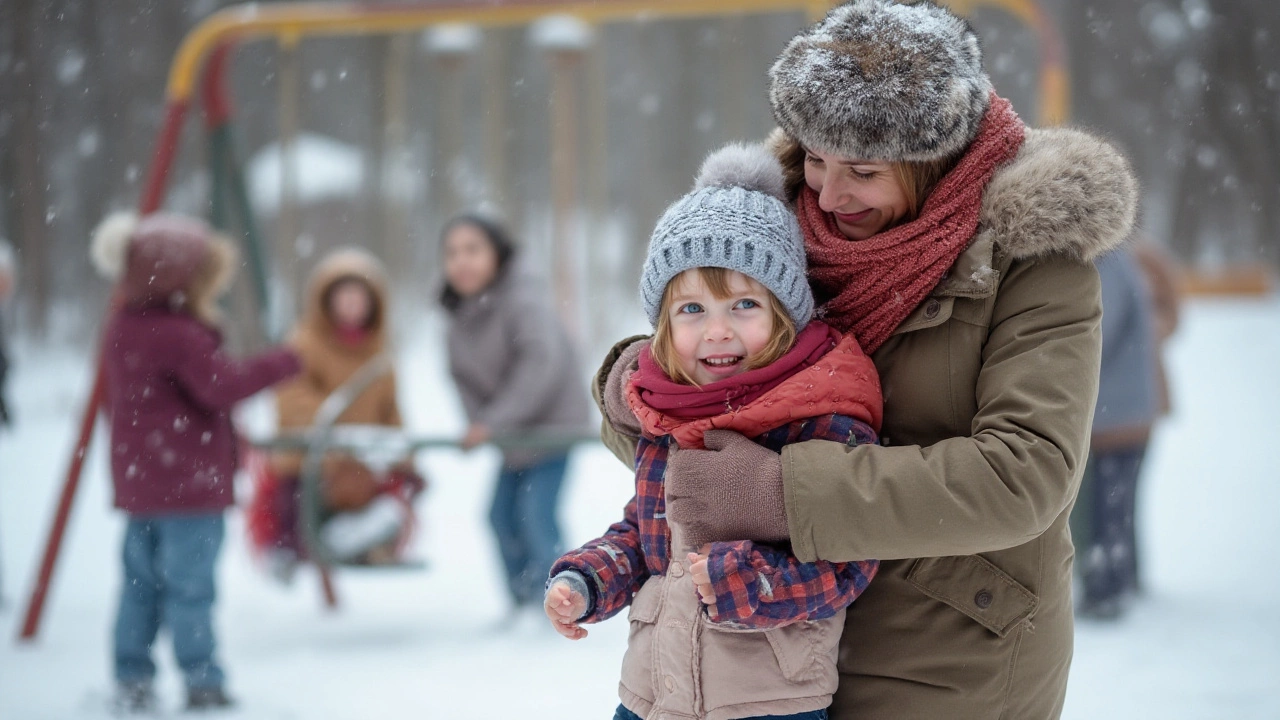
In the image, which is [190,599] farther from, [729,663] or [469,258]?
[729,663]

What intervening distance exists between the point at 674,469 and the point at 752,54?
9.45 m

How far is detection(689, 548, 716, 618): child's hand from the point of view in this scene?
1421 millimetres

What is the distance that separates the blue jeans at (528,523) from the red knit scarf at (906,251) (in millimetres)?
3257

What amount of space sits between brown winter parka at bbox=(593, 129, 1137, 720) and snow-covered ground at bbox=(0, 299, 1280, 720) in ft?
7.51

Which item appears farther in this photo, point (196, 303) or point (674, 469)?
point (196, 303)

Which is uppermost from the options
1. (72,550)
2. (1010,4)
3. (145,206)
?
(1010,4)

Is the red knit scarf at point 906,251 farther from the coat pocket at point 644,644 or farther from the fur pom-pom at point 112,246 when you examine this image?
the fur pom-pom at point 112,246

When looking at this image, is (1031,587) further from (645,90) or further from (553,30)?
(645,90)

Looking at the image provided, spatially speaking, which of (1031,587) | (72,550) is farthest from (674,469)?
(72,550)

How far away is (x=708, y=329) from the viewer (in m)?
1.60

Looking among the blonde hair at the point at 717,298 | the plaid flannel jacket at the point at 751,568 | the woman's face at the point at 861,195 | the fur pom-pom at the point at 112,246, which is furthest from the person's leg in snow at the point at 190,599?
the woman's face at the point at 861,195

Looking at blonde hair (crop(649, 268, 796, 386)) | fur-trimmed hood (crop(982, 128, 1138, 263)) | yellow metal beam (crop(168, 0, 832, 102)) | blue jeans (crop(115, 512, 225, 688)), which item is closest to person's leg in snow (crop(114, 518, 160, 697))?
blue jeans (crop(115, 512, 225, 688))

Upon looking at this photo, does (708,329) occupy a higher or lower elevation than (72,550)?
higher

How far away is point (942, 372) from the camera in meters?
1.49
